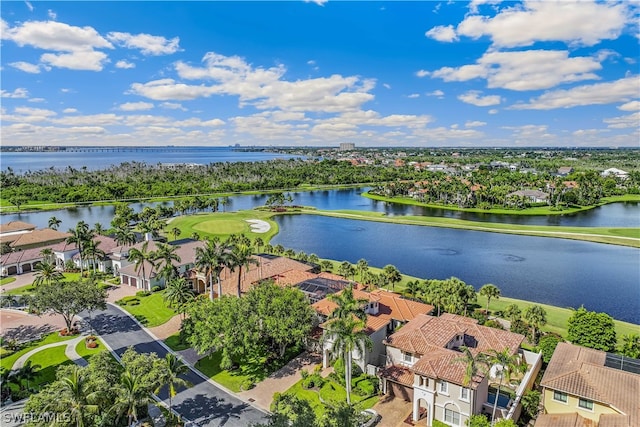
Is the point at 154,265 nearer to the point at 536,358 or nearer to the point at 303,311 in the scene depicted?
the point at 303,311

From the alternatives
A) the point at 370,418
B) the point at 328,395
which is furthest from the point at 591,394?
the point at 328,395

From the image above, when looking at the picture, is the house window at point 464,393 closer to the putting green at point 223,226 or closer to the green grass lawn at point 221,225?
the green grass lawn at point 221,225

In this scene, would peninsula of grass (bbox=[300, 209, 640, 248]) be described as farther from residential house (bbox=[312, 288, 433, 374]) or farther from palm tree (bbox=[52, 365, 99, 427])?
palm tree (bbox=[52, 365, 99, 427])

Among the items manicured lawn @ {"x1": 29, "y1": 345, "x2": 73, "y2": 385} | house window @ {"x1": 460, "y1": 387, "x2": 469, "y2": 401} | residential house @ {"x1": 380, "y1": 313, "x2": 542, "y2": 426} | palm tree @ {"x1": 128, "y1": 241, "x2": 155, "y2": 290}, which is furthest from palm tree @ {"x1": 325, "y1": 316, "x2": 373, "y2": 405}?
palm tree @ {"x1": 128, "y1": 241, "x2": 155, "y2": 290}

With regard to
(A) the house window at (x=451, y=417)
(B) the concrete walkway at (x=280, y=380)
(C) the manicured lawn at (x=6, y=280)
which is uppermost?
(A) the house window at (x=451, y=417)

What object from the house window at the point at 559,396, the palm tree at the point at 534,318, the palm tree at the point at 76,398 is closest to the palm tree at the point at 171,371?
the palm tree at the point at 76,398
